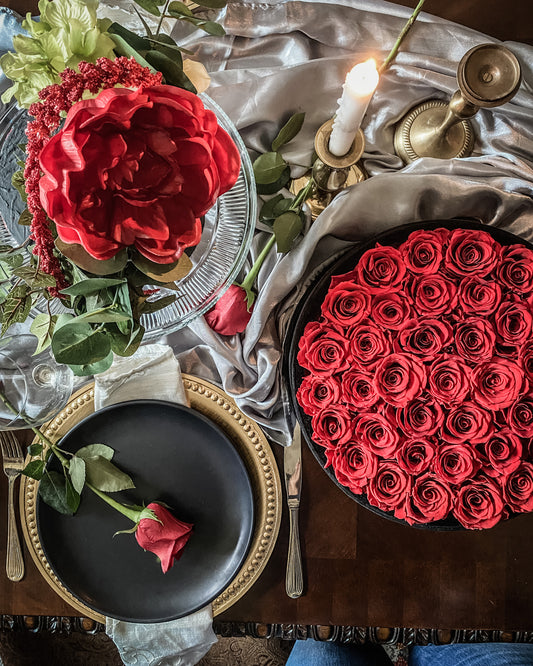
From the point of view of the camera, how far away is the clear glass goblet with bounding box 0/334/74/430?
55 centimetres

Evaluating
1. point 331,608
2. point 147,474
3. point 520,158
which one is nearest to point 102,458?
point 147,474

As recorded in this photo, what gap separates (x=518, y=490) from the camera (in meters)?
0.45

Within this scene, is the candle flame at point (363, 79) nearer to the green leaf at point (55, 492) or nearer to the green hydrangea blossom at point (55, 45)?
the green hydrangea blossom at point (55, 45)

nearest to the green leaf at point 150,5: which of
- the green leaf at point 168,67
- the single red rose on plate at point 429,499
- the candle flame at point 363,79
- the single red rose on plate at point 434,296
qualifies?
the green leaf at point 168,67

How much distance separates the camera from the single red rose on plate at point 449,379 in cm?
44

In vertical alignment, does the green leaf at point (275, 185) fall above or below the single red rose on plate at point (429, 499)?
above

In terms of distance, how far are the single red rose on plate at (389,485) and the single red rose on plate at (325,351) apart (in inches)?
3.2

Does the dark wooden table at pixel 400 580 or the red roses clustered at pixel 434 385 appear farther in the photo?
the dark wooden table at pixel 400 580

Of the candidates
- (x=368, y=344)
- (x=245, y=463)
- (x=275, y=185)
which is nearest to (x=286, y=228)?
(x=275, y=185)

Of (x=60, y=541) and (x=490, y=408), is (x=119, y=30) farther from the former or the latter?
(x=60, y=541)

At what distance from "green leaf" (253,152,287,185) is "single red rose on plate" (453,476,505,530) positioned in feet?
0.98

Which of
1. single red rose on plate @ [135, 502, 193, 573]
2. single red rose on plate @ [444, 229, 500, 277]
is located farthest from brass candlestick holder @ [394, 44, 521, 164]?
single red rose on plate @ [135, 502, 193, 573]

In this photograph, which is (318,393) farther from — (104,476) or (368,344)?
(104,476)

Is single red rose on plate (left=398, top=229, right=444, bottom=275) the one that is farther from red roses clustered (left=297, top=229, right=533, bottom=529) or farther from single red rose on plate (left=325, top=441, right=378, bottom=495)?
single red rose on plate (left=325, top=441, right=378, bottom=495)
